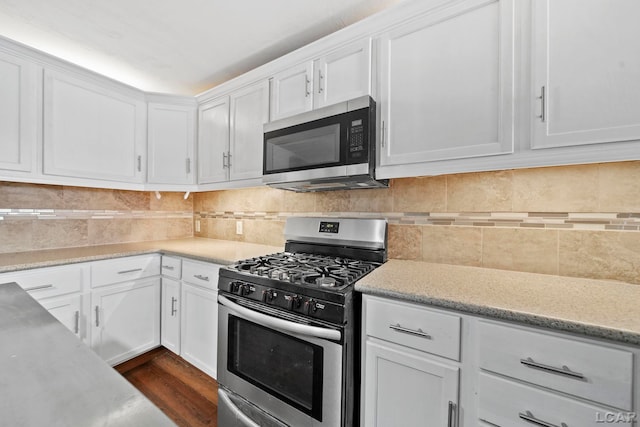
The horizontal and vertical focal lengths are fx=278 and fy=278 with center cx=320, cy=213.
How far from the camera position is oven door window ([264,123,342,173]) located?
1.59 meters

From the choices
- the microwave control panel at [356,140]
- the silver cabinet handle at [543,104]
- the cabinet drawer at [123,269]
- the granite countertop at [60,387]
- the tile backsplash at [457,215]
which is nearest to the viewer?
the granite countertop at [60,387]

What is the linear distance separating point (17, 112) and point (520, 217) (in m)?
3.09

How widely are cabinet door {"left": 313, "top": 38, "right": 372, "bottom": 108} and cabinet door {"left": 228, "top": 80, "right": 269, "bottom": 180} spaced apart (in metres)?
0.47

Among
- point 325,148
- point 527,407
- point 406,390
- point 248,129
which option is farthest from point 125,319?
point 527,407

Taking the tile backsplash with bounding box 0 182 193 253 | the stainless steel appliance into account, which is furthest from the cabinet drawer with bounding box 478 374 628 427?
the tile backsplash with bounding box 0 182 193 253

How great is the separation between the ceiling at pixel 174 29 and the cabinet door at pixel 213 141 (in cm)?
32

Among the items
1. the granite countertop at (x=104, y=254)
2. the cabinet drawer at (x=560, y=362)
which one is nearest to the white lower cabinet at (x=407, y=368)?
the cabinet drawer at (x=560, y=362)

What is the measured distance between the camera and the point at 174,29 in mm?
1828

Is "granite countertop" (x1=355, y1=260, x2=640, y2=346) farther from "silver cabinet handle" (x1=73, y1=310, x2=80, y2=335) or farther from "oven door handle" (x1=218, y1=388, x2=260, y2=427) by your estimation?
"silver cabinet handle" (x1=73, y1=310, x2=80, y2=335)

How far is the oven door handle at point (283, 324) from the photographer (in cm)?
119

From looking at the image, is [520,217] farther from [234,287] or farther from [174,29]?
[174,29]

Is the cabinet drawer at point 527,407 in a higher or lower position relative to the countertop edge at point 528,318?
lower

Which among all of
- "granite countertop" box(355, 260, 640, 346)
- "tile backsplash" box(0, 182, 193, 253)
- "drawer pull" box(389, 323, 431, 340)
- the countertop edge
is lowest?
"drawer pull" box(389, 323, 431, 340)

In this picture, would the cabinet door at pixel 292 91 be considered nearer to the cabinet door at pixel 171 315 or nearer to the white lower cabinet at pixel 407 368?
the white lower cabinet at pixel 407 368
